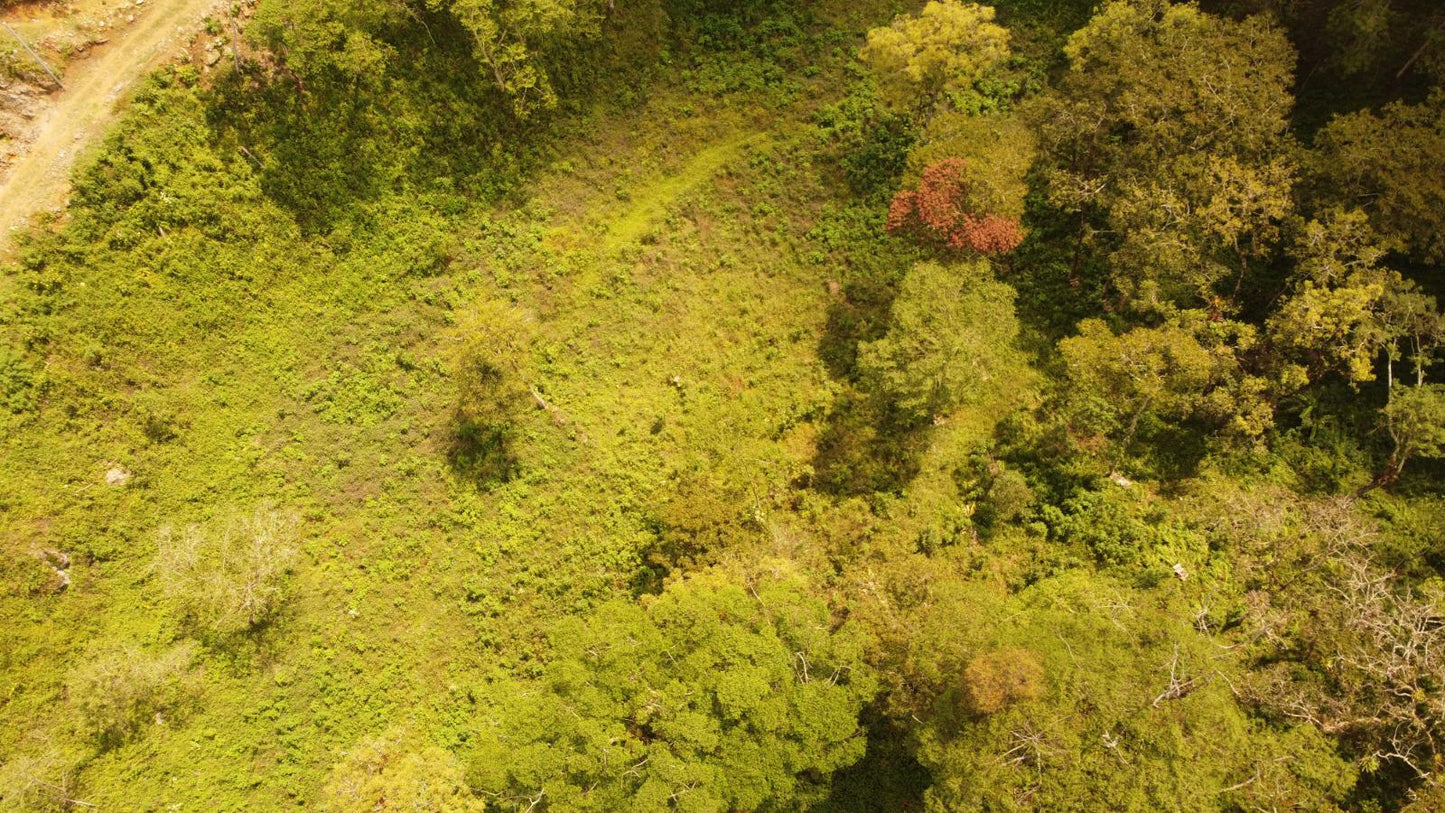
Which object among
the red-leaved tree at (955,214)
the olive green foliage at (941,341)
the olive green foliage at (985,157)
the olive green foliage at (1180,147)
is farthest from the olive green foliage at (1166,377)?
the olive green foliage at (985,157)

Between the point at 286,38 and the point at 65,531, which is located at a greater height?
the point at 286,38

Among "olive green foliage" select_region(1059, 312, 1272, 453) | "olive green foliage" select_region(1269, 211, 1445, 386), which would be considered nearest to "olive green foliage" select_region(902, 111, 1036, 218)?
"olive green foliage" select_region(1059, 312, 1272, 453)

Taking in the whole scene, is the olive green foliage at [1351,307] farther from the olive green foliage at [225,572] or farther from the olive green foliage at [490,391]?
the olive green foliage at [225,572]

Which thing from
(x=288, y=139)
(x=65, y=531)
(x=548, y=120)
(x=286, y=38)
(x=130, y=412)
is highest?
(x=286, y=38)

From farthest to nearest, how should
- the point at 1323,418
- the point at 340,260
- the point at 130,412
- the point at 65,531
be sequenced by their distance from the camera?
the point at 340,260 < the point at 1323,418 < the point at 130,412 < the point at 65,531

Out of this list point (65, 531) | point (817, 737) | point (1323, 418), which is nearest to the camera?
point (817, 737)

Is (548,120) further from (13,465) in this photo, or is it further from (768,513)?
(13,465)

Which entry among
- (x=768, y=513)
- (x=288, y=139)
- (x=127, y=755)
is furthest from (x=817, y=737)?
(x=288, y=139)

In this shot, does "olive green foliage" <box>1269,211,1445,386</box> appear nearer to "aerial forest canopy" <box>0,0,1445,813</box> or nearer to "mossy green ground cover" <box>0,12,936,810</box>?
"aerial forest canopy" <box>0,0,1445,813</box>
